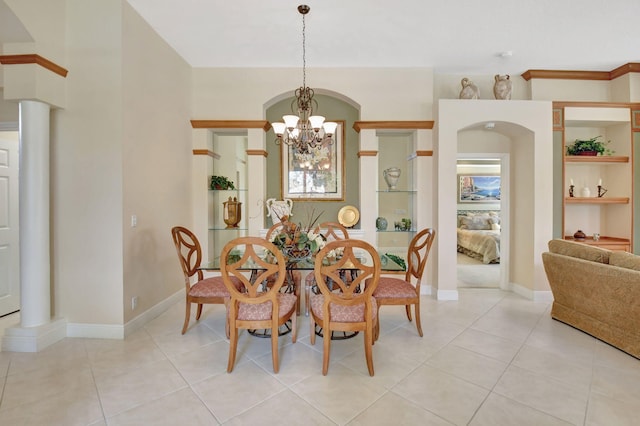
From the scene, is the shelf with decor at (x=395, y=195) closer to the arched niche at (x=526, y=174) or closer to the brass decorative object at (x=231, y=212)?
the arched niche at (x=526, y=174)

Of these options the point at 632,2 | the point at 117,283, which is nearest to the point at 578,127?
the point at 632,2

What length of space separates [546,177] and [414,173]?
1641 millimetres

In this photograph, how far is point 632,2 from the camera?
8.64ft

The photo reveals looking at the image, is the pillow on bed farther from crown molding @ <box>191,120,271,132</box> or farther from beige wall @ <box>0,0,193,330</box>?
beige wall @ <box>0,0,193,330</box>

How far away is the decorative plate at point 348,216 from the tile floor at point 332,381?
1.71 meters

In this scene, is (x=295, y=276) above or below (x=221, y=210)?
below

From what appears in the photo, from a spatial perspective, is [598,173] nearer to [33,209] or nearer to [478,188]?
[478,188]

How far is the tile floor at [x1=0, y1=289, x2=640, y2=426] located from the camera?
1670 mm

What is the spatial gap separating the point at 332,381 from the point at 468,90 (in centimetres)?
390

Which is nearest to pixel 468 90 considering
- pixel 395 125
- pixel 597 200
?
pixel 395 125

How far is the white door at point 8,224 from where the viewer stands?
327cm

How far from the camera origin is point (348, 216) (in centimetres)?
425

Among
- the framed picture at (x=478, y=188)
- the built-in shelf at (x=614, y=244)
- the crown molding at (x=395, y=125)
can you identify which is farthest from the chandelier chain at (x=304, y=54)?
the framed picture at (x=478, y=188)

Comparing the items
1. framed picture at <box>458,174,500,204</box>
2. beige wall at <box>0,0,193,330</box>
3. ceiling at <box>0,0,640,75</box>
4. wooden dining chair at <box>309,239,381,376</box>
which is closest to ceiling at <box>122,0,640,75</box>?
ceiling at <box>0,0,640,75</box>
